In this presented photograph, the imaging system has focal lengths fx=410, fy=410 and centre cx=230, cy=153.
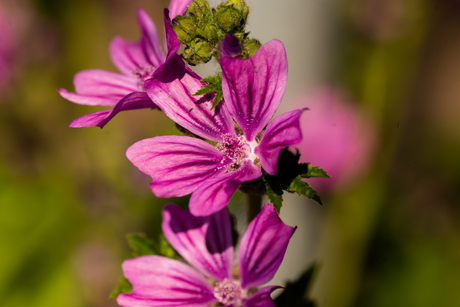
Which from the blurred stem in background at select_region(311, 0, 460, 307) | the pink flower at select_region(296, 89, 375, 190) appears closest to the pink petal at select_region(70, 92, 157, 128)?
the pink flower at select_region(296, 89, 375, 190)

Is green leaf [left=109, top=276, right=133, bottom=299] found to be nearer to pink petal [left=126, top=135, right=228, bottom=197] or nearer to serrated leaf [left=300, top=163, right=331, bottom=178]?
pink petal [left=126, top=135, right=228, bottom=197]

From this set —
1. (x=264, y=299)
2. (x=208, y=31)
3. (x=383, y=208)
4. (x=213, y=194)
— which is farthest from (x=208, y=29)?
(x=383, y=208)

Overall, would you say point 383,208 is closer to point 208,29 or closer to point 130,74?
point 130,74

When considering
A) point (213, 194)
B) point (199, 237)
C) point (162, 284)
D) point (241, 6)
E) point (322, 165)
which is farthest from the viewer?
point (322, 165)

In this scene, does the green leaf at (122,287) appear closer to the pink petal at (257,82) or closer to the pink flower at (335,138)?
the pink petal at (257,82)

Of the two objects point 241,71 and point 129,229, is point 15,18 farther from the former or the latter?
point 241,71
